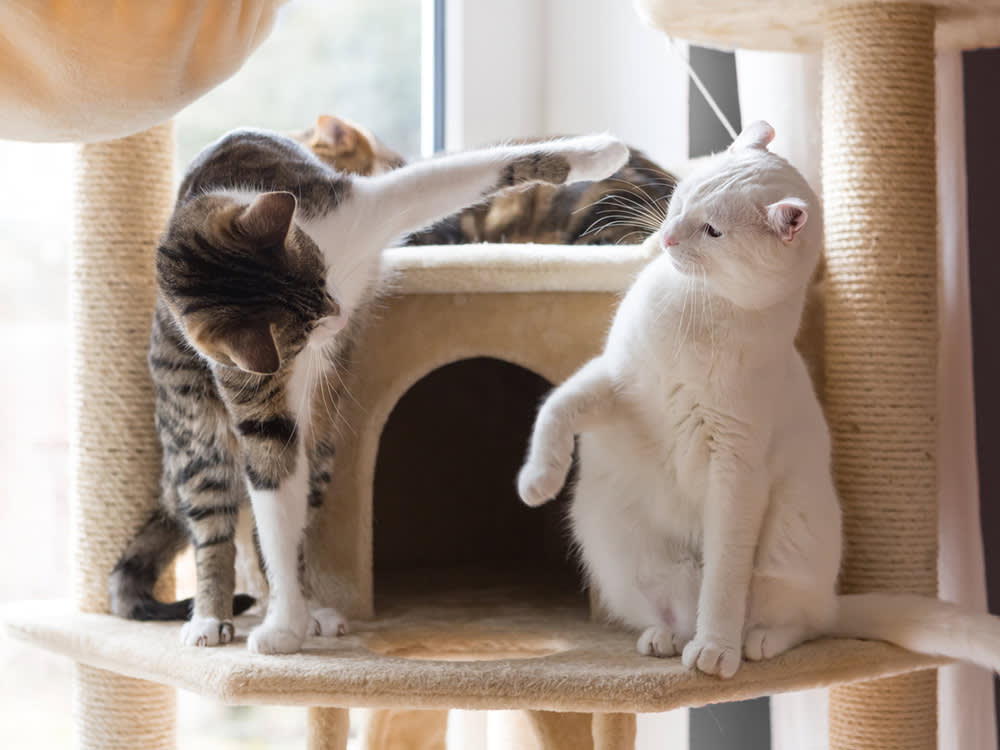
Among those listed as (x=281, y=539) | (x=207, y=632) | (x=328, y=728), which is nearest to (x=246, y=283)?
(x=281, y=539)

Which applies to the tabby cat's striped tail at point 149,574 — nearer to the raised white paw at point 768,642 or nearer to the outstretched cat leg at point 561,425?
the outstretched cat leg at point 561,425

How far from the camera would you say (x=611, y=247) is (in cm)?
139

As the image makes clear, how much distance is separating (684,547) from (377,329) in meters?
0.50

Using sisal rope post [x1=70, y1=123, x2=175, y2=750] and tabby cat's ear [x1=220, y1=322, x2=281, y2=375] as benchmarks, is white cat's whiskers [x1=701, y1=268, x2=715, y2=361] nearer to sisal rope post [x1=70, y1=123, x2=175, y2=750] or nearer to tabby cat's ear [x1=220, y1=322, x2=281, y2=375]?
tabby cat's ear [x1=220, y1=322, x2=281, y2=375]

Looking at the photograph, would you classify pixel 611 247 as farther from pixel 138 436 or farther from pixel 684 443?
pixel 138 436

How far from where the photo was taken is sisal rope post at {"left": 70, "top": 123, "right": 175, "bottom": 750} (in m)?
1.50

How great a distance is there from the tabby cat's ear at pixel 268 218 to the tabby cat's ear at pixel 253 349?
0.10m

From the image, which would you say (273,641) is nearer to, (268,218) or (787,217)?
Result: (268,218)

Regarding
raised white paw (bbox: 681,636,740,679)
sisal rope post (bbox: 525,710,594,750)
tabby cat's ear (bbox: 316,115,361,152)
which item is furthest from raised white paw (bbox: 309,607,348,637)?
tabby cat's ear (bbox: 316,115,361,152)

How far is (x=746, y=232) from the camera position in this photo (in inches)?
41.0

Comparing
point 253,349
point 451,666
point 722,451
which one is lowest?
point 451,666

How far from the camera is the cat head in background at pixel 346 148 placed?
6.19 feet

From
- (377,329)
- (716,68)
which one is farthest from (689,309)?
(716,68)

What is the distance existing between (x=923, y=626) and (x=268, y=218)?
0.87 meters
